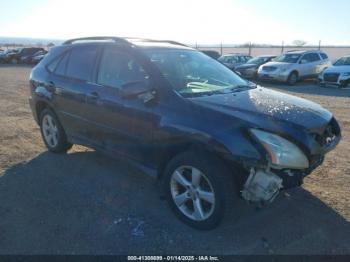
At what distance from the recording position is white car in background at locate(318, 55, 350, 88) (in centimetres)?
1461

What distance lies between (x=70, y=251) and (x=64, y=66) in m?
2.97

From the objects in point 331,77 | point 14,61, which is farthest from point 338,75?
point 14,61

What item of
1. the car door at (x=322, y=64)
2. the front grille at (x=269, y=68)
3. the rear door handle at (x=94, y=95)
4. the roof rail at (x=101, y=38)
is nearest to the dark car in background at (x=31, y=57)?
the front grille at (x=269, y=68)

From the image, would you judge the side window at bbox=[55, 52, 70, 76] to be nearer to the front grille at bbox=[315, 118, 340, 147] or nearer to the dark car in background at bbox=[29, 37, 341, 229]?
the dark car in background at bbox=[29, 37, 341, 229]

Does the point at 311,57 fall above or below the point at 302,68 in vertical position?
above

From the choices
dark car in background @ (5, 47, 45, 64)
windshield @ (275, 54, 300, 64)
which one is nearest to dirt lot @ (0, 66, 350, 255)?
windshield @ (275, 54, 300, 64)

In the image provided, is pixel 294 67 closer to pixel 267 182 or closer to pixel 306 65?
pixel 306 65

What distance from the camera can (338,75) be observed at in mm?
14758

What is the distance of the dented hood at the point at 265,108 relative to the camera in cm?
331

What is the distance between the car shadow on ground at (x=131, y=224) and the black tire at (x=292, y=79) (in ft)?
43.1

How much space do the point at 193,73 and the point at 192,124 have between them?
111cm

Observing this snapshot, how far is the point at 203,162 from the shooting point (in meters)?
3.28

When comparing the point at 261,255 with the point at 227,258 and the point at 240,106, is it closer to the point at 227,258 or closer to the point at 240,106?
the point at 227,258

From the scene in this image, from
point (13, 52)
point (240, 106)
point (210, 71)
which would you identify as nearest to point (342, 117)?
point (210, 71)
